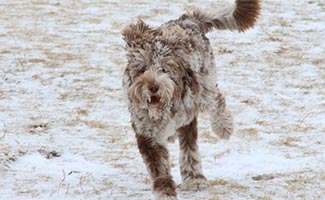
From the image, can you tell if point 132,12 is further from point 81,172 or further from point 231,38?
point 81,172

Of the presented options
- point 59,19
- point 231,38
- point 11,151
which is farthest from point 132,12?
point 11,151

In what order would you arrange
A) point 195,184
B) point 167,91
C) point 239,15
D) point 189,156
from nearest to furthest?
point 167,91, point 195,184, point 189,156, point 239,15

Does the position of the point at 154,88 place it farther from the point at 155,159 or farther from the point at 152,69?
the point at 155,159

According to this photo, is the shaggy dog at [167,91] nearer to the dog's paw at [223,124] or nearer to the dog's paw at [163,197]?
the dog's paw at [163,197]

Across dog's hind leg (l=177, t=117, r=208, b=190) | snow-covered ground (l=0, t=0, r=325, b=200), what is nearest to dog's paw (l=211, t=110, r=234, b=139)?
snow-covered ground (l=0, t=0, r=325, b=200)

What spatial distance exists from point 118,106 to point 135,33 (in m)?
5.07

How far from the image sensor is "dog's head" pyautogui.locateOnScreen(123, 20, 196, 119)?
5359mm

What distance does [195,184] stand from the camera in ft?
20.7

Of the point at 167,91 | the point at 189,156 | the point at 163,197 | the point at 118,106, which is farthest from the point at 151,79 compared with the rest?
the point at 118,106

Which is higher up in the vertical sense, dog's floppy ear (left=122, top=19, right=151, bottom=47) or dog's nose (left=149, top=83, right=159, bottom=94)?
dog's floppy ear (left=122, top=19, right=151, bottom=47)

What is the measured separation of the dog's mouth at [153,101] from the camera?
17.7 feet

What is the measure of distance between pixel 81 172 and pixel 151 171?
5.03 ft

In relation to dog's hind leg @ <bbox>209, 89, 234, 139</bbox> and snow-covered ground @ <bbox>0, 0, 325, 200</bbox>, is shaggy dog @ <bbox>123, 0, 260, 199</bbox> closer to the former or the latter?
snow-covered ground @ <bbox>0, 0, 325, 200</bbox>

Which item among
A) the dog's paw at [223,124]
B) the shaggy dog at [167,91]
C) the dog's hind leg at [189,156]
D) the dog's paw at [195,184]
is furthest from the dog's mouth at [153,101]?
the dog's paw at [223,124]
